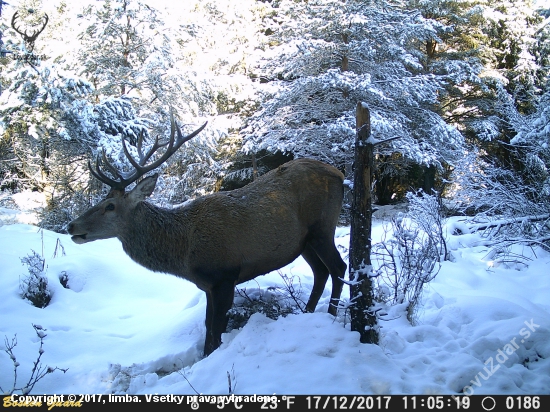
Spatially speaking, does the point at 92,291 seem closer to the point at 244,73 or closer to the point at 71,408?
the point at 71,408

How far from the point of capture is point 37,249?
7.08m

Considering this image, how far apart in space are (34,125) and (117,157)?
2.02 meters

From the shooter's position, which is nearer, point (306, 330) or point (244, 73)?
point (306, 330)

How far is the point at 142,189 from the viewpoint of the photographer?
4535 millimetres

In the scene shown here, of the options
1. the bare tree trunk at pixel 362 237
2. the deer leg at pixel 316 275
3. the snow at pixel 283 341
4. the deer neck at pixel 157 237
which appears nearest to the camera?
the snow at pixel 283 341

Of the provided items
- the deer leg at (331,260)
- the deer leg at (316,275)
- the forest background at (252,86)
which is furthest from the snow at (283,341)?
the forest background at (252,86)

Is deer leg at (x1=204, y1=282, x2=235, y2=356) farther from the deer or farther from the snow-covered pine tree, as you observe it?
the snow-covered pine tree

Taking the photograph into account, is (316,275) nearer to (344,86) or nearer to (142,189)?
(142,189)

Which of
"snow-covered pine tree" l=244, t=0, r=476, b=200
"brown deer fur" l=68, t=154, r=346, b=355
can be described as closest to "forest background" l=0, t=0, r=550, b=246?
"snow-covered pine tree" l=244, t=0, r=476, b=200

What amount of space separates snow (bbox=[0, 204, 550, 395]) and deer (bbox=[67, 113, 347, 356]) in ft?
1.67

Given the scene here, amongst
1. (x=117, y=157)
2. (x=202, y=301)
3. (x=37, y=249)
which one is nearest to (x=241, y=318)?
(x=202, y=301)

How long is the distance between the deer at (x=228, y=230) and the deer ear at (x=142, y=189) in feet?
0.04

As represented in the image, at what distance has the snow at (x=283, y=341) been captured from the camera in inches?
103

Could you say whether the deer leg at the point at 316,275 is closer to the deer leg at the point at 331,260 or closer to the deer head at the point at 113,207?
the deer leg at the point at 331,260
